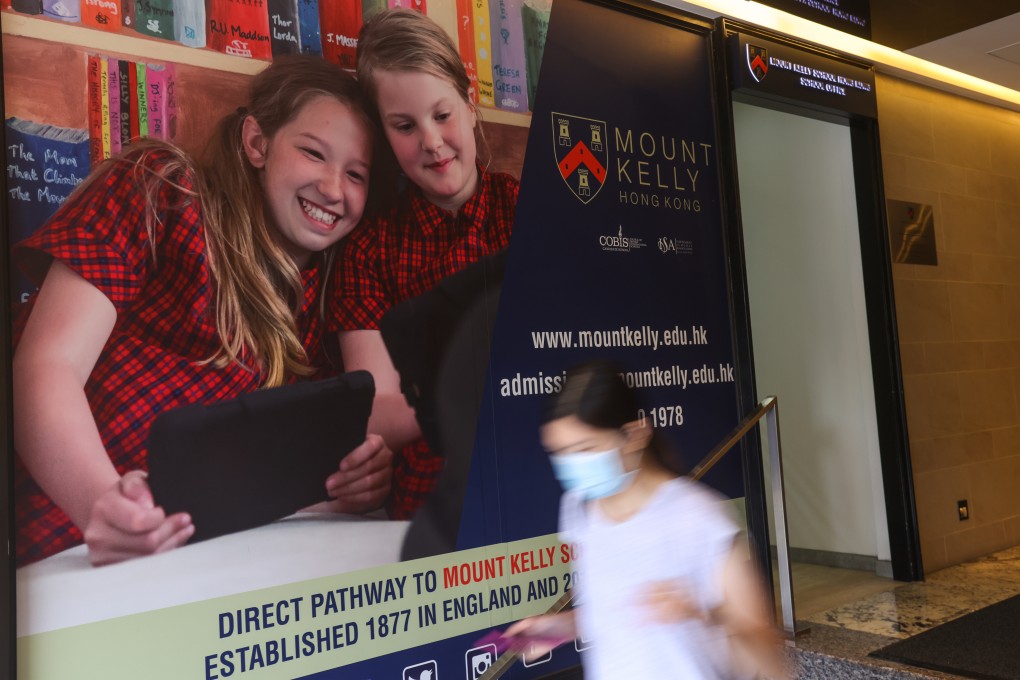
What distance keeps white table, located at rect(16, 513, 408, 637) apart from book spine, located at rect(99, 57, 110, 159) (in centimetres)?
114

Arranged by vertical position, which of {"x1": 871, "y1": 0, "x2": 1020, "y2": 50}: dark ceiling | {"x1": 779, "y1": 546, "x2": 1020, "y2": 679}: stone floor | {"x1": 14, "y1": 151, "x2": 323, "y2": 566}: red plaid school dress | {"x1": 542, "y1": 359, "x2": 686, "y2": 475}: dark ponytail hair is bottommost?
{"x1": 779, "y1": 546, "x2": 1020, "y2": 679}: stone floor

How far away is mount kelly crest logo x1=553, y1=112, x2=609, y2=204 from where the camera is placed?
11.8 ft

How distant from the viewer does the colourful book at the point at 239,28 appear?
2.76 m

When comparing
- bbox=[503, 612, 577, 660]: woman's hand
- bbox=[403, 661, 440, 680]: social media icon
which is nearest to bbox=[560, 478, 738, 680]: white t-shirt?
bbox=[503, 612, 577, 660]: woman's hand

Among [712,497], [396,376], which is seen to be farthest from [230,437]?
[712,497]

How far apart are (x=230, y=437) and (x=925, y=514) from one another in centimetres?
391

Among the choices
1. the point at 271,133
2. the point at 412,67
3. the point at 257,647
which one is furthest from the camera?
the point at 412,67

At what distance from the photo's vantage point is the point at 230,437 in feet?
8.84

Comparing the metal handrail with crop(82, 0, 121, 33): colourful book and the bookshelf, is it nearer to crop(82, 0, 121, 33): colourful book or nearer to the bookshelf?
the bookshelf

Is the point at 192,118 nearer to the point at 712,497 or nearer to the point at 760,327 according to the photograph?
the point at 712,497

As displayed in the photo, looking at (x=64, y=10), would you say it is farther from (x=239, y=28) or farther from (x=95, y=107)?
(x=239, y=28)

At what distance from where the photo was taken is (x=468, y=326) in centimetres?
325

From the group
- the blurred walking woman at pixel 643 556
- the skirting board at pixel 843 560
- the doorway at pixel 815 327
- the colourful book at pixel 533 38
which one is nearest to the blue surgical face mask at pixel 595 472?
the blurred walking woman at pixel 643 556

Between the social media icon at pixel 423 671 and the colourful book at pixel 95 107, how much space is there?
1.89 meters
